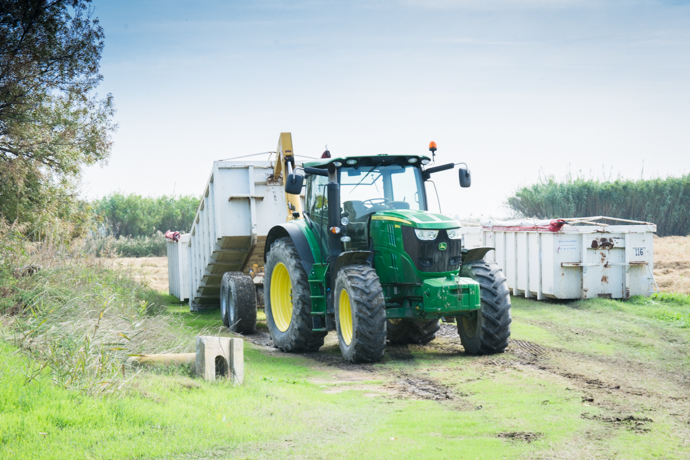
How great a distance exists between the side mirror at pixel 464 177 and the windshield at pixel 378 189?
0.60 meters

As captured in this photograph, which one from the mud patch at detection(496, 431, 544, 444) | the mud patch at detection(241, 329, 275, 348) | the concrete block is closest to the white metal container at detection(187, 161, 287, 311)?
the mud patch at detection(241, 329, 275, 348)

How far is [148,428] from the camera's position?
496 centimetres

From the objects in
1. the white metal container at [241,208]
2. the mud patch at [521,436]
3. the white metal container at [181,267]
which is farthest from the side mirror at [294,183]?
the white metal container at [181,267]

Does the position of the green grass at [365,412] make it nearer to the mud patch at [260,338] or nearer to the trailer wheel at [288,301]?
the trailer wheel at [288,301]

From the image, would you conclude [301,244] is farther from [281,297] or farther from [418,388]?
[418,388]

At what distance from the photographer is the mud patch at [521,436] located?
4891mm

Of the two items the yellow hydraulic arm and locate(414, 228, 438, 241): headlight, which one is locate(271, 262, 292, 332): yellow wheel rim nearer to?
the yellow hydraulic arm

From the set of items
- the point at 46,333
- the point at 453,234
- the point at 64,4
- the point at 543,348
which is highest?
the point at 64,4

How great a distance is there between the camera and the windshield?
8.54 meters

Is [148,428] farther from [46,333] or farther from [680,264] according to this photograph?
[680,264]

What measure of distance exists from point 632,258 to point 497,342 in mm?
6540

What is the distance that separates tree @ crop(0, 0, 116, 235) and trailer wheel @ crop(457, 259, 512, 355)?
1014 centimetres

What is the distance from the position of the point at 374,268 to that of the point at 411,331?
4.52ft

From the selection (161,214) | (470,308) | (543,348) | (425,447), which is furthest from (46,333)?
(161,214)
